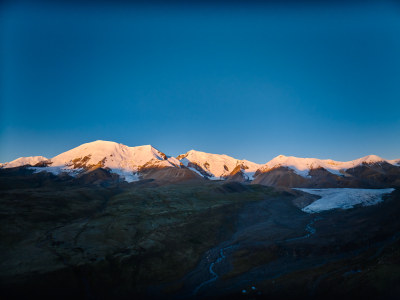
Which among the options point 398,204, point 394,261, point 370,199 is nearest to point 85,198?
point 394,261

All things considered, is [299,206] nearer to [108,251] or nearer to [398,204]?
[398,204]

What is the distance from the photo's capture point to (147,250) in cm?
6088

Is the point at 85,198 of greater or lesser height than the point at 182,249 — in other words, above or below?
above

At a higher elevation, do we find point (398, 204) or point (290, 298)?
point (398, 204)

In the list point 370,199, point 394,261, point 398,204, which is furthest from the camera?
point 370,199

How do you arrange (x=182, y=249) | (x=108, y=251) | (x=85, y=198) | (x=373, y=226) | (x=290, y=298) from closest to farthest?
(x=290, y=298)
(x=108, y=251)
(x=182, y=249)
(x=373, y=226)
(x=85, y=198)

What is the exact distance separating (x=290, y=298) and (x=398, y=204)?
77023 mm

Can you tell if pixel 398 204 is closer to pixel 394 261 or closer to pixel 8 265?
pixel 394 261

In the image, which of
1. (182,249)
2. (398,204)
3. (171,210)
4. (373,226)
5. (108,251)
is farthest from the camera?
(171,210)

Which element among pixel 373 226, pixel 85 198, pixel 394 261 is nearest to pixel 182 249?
pixel 394 261

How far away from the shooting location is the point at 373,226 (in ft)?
228

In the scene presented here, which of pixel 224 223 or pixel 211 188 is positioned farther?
pixel 211 188

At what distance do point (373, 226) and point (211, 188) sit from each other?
109 m

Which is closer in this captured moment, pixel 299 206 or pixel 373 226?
pixel 373 226
